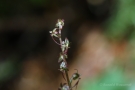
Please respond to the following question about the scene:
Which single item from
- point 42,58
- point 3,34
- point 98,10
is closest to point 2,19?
point 3,34

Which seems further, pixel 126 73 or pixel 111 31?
pixel 111 31

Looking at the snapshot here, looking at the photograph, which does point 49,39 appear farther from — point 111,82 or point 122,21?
point 111,82

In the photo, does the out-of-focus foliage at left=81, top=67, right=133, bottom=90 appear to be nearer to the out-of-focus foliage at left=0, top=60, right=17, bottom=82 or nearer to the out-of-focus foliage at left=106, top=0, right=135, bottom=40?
the out-of-focus foliage at left=106, top=0, right=135, bottom=40

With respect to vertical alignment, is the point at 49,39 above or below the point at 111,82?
above

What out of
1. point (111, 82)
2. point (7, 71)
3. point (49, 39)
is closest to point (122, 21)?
point (111, 82)

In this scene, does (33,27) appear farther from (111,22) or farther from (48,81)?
(111,22)

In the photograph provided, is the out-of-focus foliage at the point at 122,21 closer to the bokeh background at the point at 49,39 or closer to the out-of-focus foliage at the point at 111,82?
the bokeh background at the point at 49,39

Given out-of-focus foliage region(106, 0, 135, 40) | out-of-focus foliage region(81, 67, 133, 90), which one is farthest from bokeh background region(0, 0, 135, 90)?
out-of-focus foliage region(81, 67, 133, 90)

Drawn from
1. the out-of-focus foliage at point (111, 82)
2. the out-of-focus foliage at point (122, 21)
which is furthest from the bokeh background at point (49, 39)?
the out-of-focus foliage at point (111, 82)
